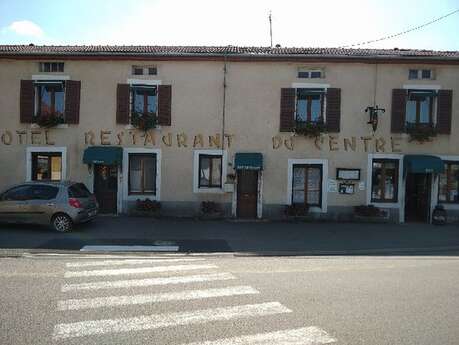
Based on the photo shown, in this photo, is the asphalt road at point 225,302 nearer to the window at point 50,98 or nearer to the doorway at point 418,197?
the doorway at point 418,197

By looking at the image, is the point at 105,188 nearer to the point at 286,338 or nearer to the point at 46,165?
the point at 46,165

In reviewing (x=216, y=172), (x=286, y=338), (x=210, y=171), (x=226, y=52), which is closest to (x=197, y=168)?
(x=210, y=171)

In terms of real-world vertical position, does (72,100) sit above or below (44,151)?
above

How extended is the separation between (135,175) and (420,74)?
39.6 feet

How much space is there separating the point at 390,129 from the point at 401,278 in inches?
408

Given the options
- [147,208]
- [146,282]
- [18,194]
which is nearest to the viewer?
[146,282]

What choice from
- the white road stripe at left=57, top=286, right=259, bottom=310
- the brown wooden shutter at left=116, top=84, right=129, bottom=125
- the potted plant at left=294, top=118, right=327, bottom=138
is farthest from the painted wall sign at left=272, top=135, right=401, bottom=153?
the white road stripe at left=57, top=286, right=259, bottom=310

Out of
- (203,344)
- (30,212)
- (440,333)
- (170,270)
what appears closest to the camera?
(203,344)

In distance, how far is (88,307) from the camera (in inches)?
253

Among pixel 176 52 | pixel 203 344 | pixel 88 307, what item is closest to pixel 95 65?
pixel 176 52

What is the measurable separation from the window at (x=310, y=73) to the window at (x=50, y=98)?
31.4 feet

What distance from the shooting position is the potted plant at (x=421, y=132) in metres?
17.5

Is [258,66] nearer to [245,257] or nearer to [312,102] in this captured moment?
[312,102]

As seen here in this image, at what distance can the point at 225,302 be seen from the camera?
6.79 metres
